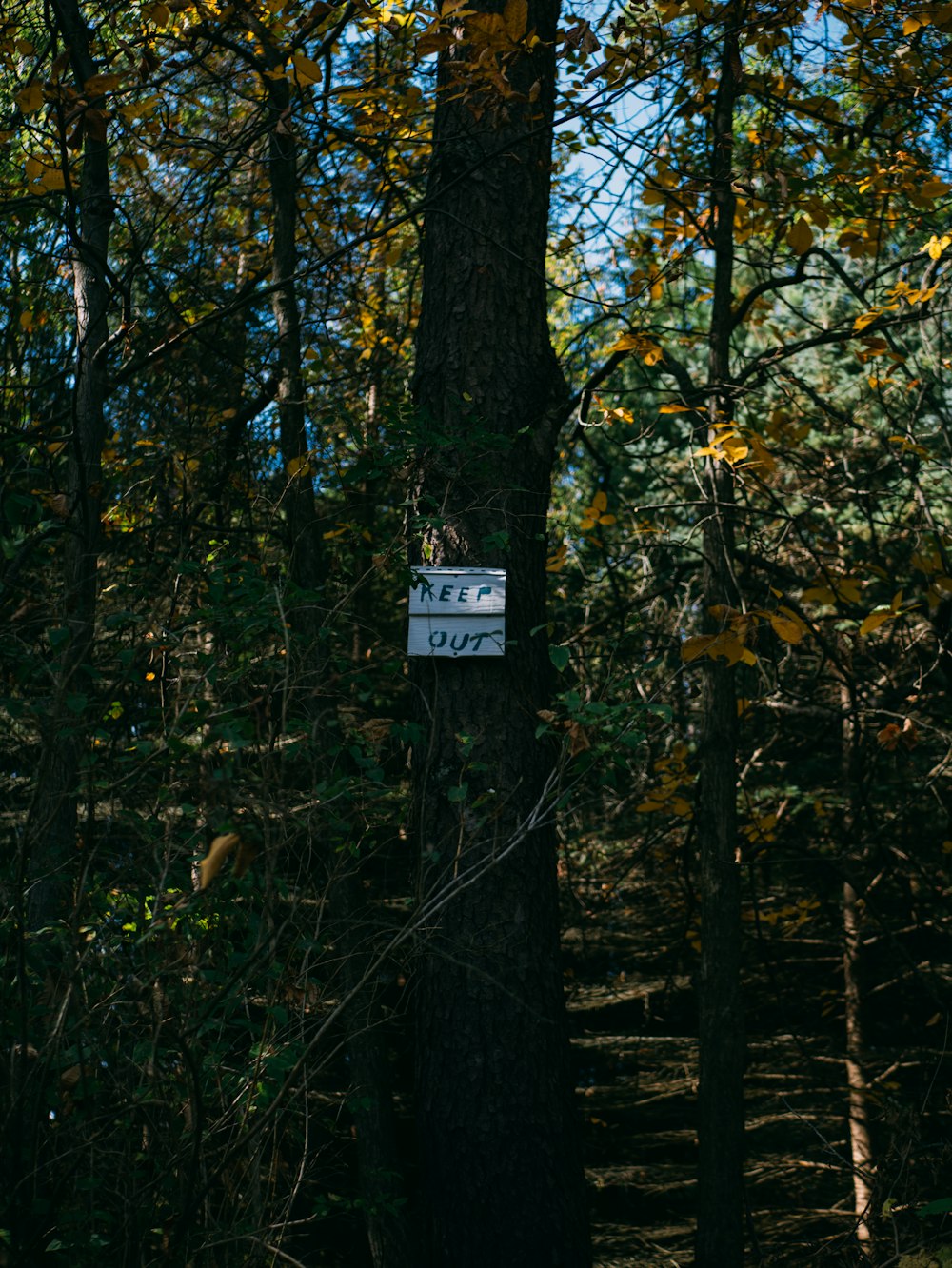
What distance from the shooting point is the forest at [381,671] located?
234 cm

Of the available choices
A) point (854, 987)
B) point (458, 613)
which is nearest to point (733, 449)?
point (458, 613)

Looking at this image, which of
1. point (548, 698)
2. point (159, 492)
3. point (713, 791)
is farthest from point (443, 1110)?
point (159, 492)

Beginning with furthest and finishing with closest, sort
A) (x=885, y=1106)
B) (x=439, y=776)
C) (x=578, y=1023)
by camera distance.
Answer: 1. (x=578, y=1023)
2. (x=885, y=1106)
3. (x=439, y=776)

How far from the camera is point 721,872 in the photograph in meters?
4.24

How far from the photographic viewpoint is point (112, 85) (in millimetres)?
3035

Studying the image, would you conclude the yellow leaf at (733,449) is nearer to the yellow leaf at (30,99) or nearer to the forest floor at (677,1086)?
the yellow leaf at (30,99)

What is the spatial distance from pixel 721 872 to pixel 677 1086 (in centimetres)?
242

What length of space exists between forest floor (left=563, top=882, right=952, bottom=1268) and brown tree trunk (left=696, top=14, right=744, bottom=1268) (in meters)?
1.24

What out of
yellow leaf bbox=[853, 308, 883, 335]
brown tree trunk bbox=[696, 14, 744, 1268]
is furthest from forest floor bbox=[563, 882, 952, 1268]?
yellow leaf bbox=[853, 308, 883, 335]

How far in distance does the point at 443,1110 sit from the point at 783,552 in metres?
4.25

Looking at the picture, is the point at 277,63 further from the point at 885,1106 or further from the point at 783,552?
the point at 885,1106

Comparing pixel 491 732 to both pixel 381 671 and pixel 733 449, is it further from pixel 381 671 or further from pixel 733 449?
pixel 381 671

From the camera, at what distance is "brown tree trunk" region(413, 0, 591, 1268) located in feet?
9.48

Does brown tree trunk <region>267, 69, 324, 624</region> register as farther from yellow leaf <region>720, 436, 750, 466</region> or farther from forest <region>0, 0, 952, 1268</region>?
yellow leaf <region>720, 436, 750, 466</region>
